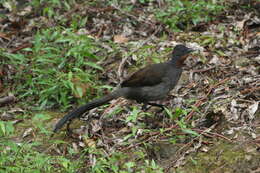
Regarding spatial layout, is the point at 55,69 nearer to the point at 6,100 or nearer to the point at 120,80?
the point at 6,100

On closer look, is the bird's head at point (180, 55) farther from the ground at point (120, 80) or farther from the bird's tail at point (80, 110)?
the bird's tail at point (80, 110)

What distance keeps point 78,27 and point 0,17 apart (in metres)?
1.78

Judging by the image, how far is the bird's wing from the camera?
541 cm

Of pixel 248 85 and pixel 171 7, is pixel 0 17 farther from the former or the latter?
pixel 248 85

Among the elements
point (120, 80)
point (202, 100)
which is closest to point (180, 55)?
point (202, 100)

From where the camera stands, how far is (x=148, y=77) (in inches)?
214

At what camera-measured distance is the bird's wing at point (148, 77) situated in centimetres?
541

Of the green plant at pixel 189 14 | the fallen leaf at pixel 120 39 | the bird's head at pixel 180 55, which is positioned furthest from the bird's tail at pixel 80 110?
the green plant at pixel 189 14

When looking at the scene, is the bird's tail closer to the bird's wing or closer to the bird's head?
the bird's wing

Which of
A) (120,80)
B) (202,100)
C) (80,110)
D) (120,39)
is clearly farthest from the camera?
(120,39)

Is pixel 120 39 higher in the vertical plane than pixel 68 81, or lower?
lower

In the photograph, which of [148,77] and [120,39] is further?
[120,39]

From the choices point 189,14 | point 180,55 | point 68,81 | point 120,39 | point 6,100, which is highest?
point 180,55

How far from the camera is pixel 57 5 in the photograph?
8.72 m
